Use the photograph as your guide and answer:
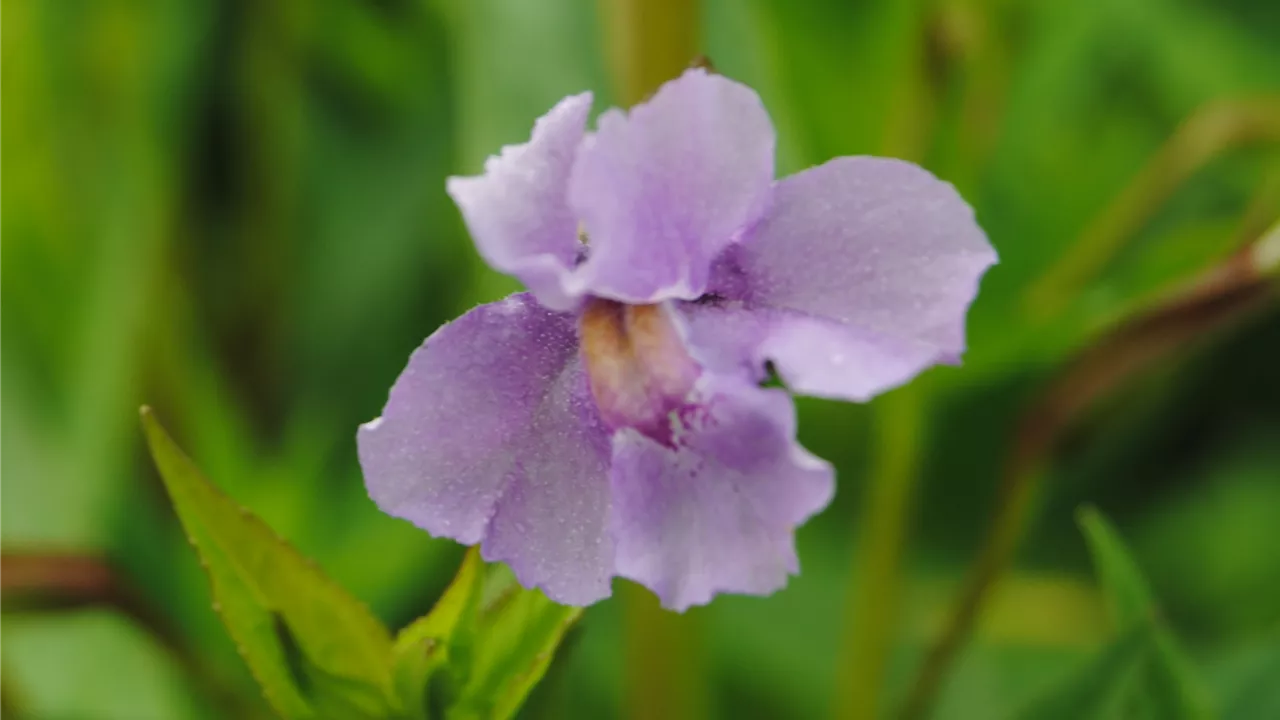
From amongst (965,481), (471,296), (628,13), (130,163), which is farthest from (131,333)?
(965,481)

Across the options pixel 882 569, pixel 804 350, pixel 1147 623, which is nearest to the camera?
pixel 804 350

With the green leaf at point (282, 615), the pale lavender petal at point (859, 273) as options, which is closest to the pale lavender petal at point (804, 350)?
the pale lavender petal at point (859, 273)

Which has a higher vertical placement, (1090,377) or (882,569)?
(1090,377)

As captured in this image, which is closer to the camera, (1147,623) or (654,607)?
(1147,623)

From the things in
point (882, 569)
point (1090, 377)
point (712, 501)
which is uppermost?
point (712, 501)

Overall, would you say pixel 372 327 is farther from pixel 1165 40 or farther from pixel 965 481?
pixel 1165 40

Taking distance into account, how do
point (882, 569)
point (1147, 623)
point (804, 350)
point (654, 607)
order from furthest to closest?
1. point (882, 569)
2. point (654, 607)
3. point (1147, 623)
4. point (804, 350)

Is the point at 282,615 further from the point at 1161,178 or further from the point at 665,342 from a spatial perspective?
the point at 1161,178

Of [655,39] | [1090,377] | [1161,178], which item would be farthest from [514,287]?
[1161,178]
